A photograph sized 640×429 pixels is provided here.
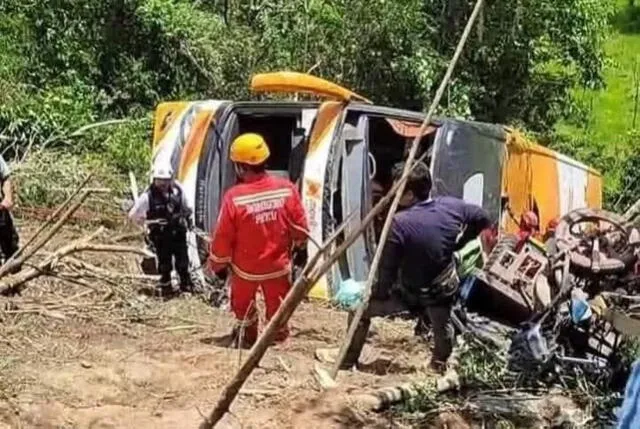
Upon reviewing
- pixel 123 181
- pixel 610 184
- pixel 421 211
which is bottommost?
pixel 610 184

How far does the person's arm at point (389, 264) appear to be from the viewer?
20.8 feet

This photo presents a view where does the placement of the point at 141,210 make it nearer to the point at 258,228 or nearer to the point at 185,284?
the point at 185,284

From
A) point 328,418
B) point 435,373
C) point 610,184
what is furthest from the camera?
point 610,184

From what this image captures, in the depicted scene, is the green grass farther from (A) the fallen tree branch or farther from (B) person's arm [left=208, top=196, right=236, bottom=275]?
(A) the fallen tree branch

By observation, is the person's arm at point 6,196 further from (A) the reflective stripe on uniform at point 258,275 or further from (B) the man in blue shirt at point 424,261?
(B) the man in blue shirt at point 424,261

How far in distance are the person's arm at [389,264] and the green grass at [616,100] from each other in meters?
13.8

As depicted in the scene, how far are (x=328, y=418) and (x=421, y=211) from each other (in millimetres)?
1500

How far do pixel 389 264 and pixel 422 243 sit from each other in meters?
0.22

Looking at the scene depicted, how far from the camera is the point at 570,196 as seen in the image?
12453 mm

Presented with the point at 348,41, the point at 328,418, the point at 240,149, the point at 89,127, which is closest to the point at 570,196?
the point at 348,41

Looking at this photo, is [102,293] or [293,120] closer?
[102,293]

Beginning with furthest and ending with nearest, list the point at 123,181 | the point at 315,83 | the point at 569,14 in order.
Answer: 1. the point at 569,14
2. the point at 123,181
3. the point at 315,83

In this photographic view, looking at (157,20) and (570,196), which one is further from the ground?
(157,20)

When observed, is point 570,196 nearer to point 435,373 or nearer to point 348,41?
point 348,41
